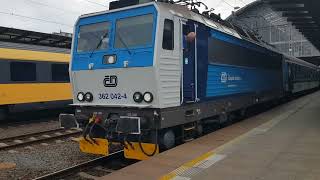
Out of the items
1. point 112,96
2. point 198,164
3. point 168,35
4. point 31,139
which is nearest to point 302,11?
point 168,35

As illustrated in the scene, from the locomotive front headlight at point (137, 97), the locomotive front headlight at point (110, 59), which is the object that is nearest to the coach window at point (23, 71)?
the locomotive front headlight at point (110, 59)

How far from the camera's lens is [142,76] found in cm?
820

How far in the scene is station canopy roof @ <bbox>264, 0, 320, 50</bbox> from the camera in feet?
50.6

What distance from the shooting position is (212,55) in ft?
34.0

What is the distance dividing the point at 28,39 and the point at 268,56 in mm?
10811

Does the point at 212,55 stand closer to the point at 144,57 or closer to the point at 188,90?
the point at 188,90

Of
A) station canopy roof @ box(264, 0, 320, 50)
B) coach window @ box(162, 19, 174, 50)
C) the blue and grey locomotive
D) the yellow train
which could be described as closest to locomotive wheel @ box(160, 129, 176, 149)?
the blue and grey locomotive

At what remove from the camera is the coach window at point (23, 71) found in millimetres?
15805

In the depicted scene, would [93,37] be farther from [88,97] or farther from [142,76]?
[142,76]

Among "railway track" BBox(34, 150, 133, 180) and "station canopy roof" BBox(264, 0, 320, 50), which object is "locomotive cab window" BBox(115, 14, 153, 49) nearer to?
"railway track" BBox(34, 150, 133, 180)

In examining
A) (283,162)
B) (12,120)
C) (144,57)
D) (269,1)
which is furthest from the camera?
(12,120)

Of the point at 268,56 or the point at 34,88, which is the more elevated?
the point at 268,56

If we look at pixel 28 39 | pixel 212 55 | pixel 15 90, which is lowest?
pixel 15 90

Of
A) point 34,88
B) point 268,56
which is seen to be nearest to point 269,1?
point 268,56
